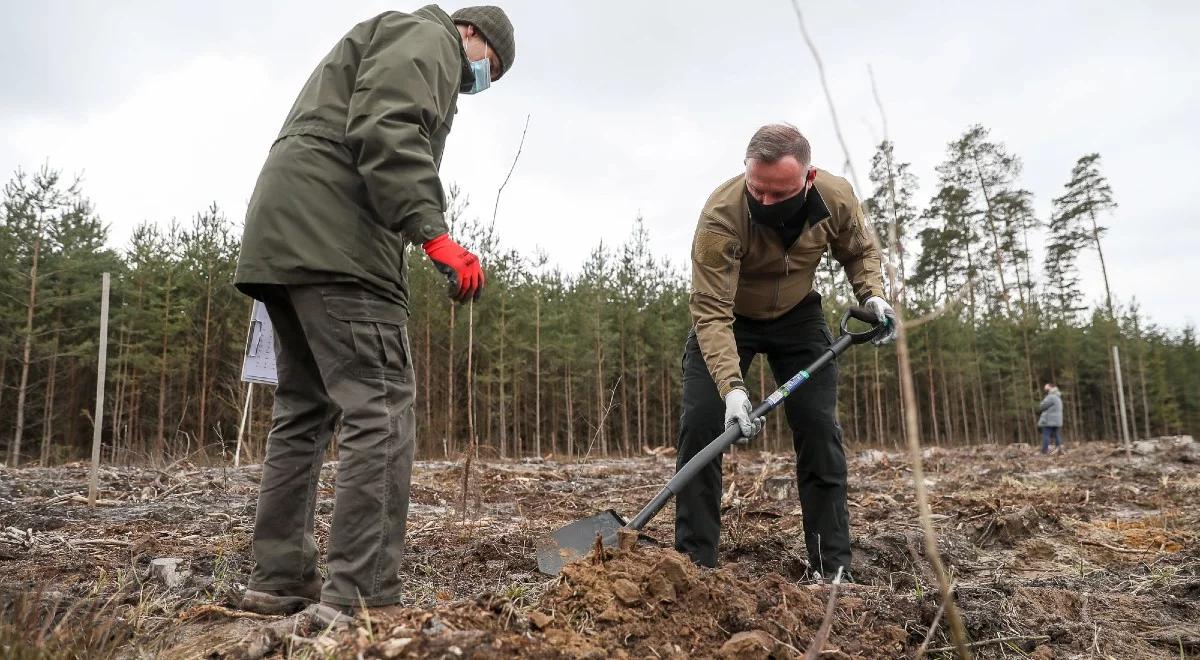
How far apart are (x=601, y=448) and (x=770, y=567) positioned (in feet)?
62.1

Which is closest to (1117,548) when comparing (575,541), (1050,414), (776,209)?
(776,209)

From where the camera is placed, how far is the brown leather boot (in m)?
2.38

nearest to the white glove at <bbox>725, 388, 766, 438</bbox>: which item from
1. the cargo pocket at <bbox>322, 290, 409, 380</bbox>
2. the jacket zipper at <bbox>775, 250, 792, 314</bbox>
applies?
the jacket zipper at <bbox>775, 250, 792, 314</bbox>

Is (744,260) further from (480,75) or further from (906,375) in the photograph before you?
(906,375)

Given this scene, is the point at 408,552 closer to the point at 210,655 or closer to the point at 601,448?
the point at 210,655

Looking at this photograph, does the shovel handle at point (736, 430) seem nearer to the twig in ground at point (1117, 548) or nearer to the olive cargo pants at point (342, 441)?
the olive cargo pants at point (342, 441)

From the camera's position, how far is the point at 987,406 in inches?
1366

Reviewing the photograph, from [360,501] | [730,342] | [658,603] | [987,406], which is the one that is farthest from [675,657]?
[987,406]

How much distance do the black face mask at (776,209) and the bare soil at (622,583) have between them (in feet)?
4.92

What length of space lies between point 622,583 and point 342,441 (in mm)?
923

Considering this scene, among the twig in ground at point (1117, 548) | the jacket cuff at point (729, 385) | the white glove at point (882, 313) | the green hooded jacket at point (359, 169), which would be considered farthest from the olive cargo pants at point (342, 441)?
the twig in ground at point (1117, 548)

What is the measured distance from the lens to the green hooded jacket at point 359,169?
221 cm

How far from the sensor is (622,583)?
194 centimetres

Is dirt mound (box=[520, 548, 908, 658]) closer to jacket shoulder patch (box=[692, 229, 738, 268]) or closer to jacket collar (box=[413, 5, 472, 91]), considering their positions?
jacket shoulder patch (box=[692, 229, 738, 268])
